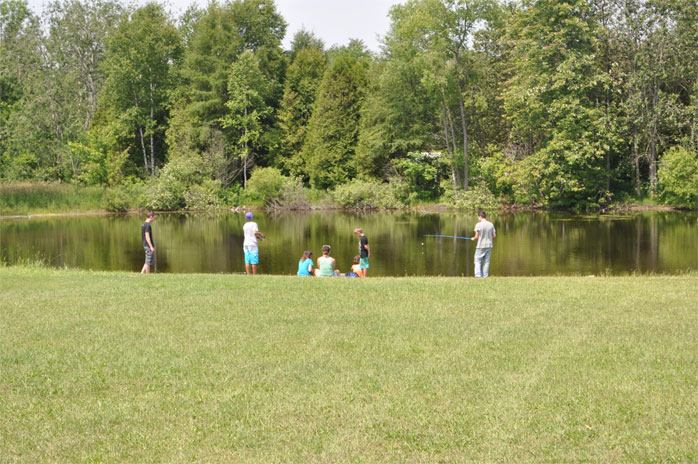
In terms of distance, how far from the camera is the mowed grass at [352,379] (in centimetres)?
565

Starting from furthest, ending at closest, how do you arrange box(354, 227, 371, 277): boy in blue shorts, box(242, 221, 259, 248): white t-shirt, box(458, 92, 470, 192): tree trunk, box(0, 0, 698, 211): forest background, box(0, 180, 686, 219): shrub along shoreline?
box(458, 92, 470, 192): tree trunk
box(0, 180, 686, 219): shrub along shoreline
box(0, 0, 698, 211): forest background
box(242, 221, 259, 248): white t-shirt
box(354, 227, 371, 277): boy in blue shorts

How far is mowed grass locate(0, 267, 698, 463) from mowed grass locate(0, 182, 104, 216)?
42.7 meters

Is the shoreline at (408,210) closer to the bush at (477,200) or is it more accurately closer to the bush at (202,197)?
the bush at (202,197)

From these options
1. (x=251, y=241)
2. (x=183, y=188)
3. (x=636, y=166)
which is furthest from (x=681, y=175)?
(x=183, y=188)

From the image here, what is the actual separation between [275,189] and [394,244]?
29682 millimetres

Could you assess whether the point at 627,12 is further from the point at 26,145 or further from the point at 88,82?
the point at 88,82

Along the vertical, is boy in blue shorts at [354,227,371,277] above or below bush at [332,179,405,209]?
below

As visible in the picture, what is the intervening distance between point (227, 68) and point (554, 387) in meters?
54.4

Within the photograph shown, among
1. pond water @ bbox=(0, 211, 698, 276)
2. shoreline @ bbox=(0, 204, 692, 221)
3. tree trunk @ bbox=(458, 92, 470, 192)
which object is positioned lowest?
pond water @ bbox=(0, 211, 698, 276)

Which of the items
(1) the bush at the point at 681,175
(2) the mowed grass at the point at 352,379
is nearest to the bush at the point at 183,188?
(1) the bush at the point at 681,175

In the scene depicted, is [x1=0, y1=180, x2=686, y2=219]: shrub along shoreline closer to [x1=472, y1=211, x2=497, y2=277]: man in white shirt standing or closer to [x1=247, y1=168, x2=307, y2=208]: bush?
[x1=247, y1=168, x2=307, y2=208]: bush

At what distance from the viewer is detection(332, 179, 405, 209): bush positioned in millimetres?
53281

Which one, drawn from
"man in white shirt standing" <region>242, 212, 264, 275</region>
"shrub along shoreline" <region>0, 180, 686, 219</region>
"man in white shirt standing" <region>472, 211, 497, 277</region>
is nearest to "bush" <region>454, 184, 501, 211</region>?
"shrub along shoreline" <region>0, 180, 686, 219</region>

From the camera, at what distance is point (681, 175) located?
139 feet
